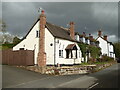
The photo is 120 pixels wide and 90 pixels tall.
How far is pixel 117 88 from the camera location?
11.9m

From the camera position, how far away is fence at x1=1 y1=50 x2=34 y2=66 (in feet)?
76.2

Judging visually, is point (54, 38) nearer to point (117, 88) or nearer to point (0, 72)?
point (0, 72)

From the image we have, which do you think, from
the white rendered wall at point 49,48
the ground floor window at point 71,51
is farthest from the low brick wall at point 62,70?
the ground floor window at point 71,51

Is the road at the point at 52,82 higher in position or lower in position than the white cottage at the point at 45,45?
lower

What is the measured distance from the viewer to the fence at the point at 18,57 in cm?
2322

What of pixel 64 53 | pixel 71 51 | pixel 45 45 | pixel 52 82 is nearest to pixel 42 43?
pixel 45 45

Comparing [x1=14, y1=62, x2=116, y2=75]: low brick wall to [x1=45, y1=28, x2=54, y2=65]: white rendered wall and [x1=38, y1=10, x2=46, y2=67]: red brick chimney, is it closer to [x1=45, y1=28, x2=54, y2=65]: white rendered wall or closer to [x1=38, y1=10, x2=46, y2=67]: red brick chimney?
[x1=38, y1=10, x2=46, y2=67]: red brick chimney

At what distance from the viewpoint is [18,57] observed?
23.5m

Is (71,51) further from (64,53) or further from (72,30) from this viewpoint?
(72,30)

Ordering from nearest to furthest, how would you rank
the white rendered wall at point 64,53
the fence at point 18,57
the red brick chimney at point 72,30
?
the fence at point 18,57 → the white rendered wall at point 64,53 → the red brick chimney at point 72,30

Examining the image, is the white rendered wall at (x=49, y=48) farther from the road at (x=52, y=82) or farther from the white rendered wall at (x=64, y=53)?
the road at (x=52, y=82)

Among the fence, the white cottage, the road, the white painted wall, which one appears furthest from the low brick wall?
the white painted wall

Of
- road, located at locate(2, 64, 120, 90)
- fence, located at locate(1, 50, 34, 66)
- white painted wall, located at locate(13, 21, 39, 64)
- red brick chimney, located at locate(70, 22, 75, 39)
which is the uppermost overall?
red brick chimney, located at locate(70, 22, 75, 39)

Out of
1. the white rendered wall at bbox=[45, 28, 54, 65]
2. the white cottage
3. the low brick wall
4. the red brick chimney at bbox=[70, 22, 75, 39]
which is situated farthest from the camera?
the red brick chimney at bbox=[70, 22, 75, 39]
